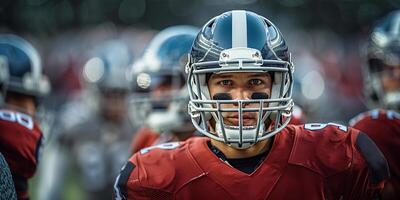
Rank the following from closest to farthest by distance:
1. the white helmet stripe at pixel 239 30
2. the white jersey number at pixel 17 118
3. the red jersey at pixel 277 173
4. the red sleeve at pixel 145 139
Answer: the red jersey at pixel 277 173 → the white helmet stripe at pixel 239 30 → the white jersey number at pixel 17 118 → the red sleeve at pixel 145 139

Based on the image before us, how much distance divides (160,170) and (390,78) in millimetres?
1861

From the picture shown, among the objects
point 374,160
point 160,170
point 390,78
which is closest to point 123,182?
point 160,170

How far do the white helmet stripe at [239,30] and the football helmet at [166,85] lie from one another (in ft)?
5.14

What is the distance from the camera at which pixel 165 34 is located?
209 inches

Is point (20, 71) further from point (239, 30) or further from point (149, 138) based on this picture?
point (239, 30)

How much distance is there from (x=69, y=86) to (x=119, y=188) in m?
11.4

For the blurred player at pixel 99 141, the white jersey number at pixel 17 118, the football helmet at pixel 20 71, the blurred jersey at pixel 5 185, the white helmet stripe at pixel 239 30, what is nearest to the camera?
the blurred jersey at pixel 5 185

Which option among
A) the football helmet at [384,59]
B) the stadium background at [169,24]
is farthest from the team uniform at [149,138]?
the stadium background at [169,24]

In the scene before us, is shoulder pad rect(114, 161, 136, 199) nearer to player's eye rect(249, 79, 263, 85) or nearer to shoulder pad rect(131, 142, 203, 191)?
shoulder pad rect(131, 142, 203, 191)

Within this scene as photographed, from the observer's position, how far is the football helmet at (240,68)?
130 inches

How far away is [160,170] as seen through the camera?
3.35m

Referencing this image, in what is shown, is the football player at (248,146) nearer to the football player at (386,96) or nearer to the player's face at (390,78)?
the football player at (386,96)

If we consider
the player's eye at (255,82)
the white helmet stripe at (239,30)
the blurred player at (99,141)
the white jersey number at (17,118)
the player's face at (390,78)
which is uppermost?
the white helmet stripe at (239,30)

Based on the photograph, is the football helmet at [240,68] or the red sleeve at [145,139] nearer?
the football helmet at [240,68]
